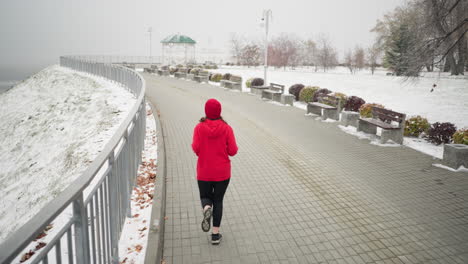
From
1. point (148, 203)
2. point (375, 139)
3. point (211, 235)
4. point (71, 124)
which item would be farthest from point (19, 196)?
point (375, 139)

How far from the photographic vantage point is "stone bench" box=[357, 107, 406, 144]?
9.84 m

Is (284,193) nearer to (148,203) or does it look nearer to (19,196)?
(148,203)

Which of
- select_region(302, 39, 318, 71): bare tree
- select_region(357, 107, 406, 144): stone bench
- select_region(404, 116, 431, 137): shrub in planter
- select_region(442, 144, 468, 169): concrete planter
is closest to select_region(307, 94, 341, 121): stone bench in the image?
select_region(357, 107, 406, 144): stone bench

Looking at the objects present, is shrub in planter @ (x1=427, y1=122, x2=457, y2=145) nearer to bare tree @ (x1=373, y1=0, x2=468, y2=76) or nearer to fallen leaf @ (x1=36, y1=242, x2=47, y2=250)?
bare tree @ (x1=373, y1=0, x2=468, y2=76)

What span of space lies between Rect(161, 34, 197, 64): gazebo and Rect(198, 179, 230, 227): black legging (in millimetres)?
48302

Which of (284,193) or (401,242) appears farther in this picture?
(284,193)

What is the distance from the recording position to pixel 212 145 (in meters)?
4.29

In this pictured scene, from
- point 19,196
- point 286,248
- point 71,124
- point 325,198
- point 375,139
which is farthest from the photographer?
point 71,124

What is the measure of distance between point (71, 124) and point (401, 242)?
18372mm

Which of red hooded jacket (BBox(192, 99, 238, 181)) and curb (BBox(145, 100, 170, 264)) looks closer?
curb (BBox(145, 100, 170, 264))

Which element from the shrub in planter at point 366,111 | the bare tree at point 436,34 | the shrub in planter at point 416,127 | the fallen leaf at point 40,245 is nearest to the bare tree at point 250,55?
the bare tree at point 436,34

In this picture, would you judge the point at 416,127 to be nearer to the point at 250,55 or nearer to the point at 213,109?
the point at 213,109

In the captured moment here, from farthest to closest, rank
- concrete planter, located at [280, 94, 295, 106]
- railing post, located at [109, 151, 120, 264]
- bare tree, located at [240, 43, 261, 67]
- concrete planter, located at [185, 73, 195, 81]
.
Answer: bare tree, located at [240, 43, 261, 67]
concrete planter, located at [185, 73, 195, 81]
concrete planter, located at [280, 94, 295, 106]
railing post, located at [109, 151, 120, 264]

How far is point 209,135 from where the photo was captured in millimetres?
4242
